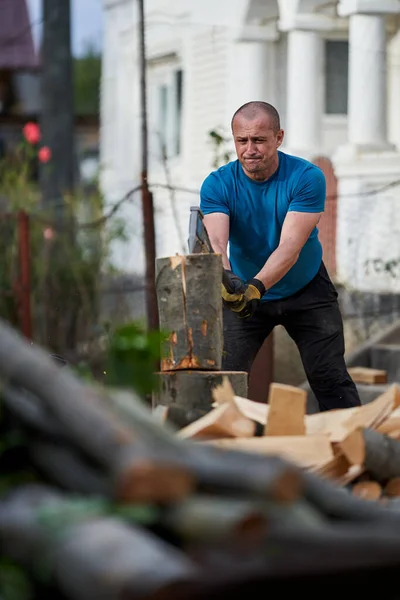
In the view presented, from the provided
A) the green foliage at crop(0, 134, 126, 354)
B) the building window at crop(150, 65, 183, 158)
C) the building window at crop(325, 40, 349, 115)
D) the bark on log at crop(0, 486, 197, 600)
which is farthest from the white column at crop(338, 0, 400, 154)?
the bark on log at crop(0, 486, 197, 600)

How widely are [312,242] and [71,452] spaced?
12.7 ft

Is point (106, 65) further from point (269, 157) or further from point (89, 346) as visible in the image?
point (269, 157)

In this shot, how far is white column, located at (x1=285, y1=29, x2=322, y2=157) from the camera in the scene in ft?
46.8

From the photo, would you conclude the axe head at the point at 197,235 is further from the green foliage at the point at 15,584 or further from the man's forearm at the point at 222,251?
the green foliage at the point at 15,584

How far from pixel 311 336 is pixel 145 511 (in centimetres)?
406

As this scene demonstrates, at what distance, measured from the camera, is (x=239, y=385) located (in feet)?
19.4

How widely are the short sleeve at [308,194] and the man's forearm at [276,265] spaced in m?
0.21

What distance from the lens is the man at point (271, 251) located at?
6.41 metres

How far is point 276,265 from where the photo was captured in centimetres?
631

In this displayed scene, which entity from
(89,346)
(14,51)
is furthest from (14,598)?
(14,51)

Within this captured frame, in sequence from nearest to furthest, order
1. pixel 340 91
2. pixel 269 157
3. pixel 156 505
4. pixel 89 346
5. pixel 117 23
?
1. pixel 156 505
2. pixel 269 157
3. pixel 89 346
4. pixel 340 91
5. pixel 117 23

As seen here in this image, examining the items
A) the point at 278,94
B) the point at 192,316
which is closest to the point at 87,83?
the point at 278,94

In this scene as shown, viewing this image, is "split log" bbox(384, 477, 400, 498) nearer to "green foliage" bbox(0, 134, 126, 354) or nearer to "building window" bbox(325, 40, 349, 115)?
"green foliage" bbox(0, 134, 126, 354)

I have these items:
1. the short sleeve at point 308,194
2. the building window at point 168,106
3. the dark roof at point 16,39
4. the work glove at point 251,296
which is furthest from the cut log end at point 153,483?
the dark roof at point 16,39
